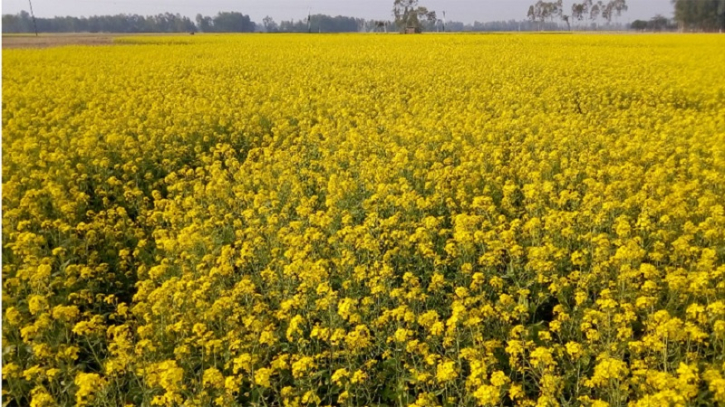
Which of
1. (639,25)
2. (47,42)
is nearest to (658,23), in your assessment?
(639,25)

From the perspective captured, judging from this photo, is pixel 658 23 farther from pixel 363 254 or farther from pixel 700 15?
pixel 363 254

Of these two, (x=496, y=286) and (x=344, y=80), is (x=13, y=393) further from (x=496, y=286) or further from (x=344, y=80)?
(x=344, y=80)

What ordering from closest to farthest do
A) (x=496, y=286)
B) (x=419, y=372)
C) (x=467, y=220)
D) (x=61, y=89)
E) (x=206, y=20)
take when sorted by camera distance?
(x=419, y=372) → (x=496, y=286) → (x=467, y=220) → (x=61, y=89) → (x=206, y=20)

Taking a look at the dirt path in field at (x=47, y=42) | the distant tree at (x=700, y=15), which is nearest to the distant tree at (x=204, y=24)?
A: the dirt path in field at (x=47, y=42)

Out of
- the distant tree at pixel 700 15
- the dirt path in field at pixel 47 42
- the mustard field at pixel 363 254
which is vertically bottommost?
the mustard field at pixel 363 254

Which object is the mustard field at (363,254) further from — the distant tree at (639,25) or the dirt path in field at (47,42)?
the distant tree at (639,25)

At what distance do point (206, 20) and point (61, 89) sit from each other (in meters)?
83.7

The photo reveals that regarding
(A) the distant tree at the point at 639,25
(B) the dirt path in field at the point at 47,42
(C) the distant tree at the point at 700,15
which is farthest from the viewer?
(A) the distant tree at the point at 639,25

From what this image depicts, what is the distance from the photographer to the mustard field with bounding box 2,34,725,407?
3.53 metres

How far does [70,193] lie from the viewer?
6.84 metres

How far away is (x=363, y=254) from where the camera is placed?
5.13 m

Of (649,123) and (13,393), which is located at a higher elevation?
(649,123)

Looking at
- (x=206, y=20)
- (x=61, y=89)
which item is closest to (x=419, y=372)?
(x=61, y=89)

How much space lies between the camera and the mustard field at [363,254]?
3.53 meters
